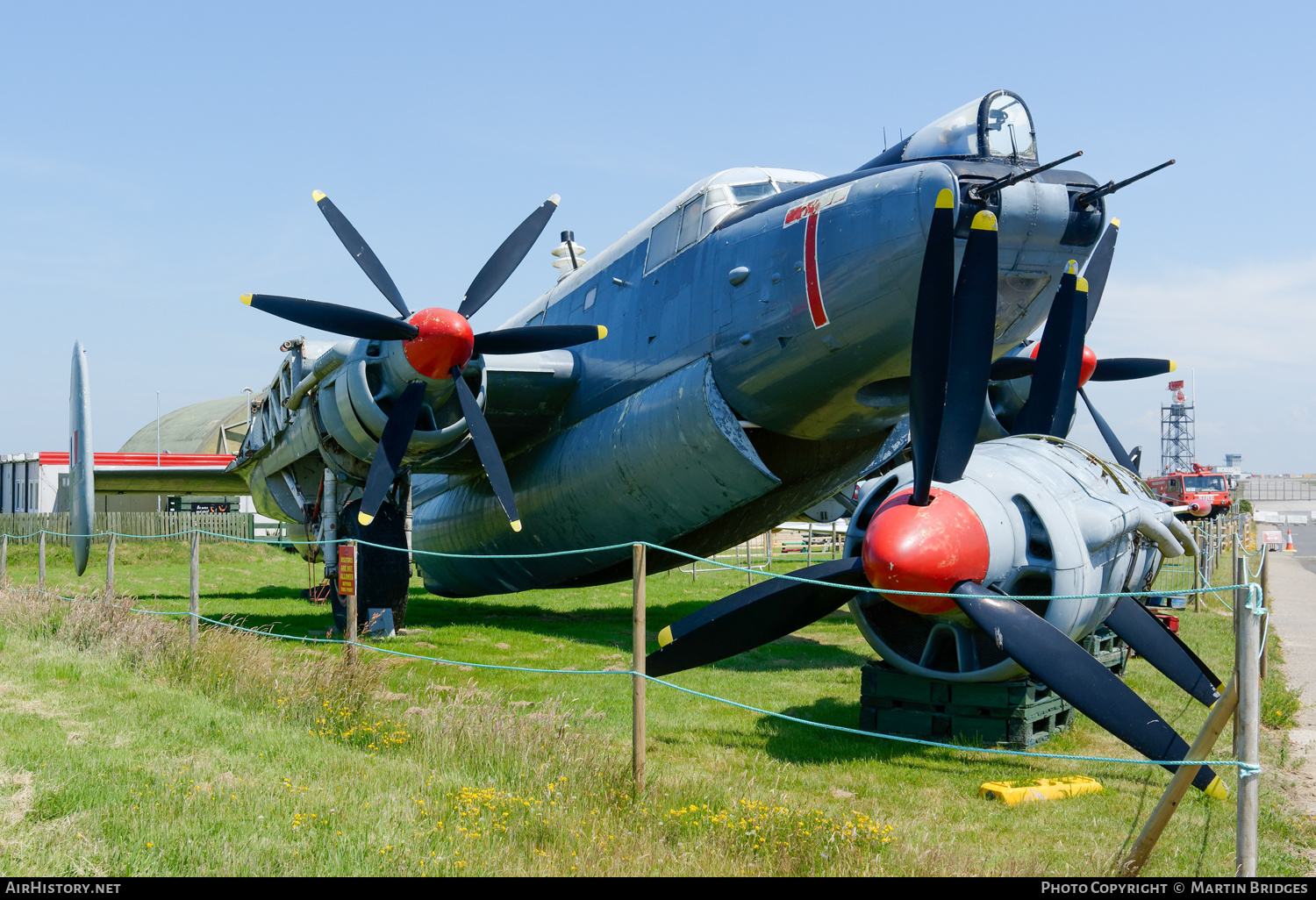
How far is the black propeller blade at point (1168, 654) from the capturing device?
767 centimetres

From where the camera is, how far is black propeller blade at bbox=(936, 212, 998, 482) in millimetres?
7285

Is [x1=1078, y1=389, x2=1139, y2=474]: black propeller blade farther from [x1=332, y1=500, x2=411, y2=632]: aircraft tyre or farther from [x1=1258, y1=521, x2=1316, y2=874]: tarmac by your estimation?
[x1=332, y1=500, x2=411, y2=632]: aircraft tyre

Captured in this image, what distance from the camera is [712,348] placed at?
1121 cm

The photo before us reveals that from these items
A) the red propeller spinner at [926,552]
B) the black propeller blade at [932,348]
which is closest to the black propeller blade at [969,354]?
the black propeller blade at [932,348]

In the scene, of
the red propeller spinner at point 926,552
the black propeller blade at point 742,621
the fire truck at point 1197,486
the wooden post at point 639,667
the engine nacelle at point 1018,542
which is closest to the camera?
the wooden post at point 639,667

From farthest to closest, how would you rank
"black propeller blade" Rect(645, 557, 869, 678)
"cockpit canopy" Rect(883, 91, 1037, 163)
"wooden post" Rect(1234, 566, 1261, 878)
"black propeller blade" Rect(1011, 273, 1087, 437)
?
"cockpit canopy" Rect(883, 91, 1037, 163) → "black propeller blade" Rect(1011, 273, 1087, 437) → "black propeller blade" Rect(645, 557, 869, 678) → "wooden post" Rect(1234, 566, 1261, 878)

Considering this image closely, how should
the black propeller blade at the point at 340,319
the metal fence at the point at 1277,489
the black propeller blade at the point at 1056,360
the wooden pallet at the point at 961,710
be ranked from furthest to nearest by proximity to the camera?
the metal fence at the point at 1277,489 < the black propeller blade at the point at 340,319 < the black propeller blade at the point at 1056,360 < the wooden pallet at the point at 961,710

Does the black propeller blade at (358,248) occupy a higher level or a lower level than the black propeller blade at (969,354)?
higher

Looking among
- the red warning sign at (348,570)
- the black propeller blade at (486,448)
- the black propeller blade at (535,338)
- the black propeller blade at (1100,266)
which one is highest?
the black propeller blade at (1100,266)

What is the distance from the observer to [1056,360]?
907 cm

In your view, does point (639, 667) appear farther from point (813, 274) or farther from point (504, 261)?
point (504, 261)

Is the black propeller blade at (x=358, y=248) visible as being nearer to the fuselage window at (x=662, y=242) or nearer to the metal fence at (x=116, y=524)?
the fuselage window at (x=662, y=242)

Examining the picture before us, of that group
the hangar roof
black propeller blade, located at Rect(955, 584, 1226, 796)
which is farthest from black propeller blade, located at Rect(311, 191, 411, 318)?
the hangar roof

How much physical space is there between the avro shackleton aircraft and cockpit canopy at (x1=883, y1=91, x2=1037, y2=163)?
0.02 metres
